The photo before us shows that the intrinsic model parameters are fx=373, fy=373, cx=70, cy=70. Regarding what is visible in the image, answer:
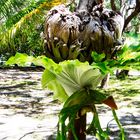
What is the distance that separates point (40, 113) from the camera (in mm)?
8945

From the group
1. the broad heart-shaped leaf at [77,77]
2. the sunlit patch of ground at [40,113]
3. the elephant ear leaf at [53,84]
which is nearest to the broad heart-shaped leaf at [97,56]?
the broad heart-shaped leaf at [77,77]

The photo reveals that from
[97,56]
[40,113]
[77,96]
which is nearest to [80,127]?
[77,96]

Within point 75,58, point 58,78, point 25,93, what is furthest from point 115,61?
point 25,93

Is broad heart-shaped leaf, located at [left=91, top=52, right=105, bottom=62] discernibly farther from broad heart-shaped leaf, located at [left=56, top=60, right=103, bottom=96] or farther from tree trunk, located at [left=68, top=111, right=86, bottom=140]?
tree trunk, located at [left=68, top=111, right=86, bottom=140]

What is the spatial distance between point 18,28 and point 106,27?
40.7 feet

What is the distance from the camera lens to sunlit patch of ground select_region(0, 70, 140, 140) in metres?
6.52

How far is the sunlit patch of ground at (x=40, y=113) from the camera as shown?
6.52 meters

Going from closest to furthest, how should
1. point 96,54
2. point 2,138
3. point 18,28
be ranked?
point 96,54
point 2,138
point 18,28

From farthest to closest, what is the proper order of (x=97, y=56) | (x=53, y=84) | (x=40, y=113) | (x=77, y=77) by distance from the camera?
(x=40, y=113)
(x=53, y=84)
(x=77, y=77)
(x=97, y=56)

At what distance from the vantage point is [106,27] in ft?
6.26

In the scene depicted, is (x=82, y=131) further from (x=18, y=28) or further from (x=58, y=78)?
(x=18, y=28)

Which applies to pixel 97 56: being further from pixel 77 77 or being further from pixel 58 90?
pixel 58 90

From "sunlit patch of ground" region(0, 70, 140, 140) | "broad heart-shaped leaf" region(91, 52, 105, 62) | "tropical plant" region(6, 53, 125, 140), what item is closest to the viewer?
"broad heart-shaped leaf" region(91, 52, 105, 62)

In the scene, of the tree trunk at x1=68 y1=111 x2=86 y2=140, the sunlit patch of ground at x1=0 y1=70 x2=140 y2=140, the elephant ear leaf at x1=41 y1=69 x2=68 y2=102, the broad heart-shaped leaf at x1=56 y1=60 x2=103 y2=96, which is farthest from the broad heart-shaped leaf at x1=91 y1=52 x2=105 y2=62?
the sunlit patch of ground at x1=0 y1=70 x2=140 y2=140
